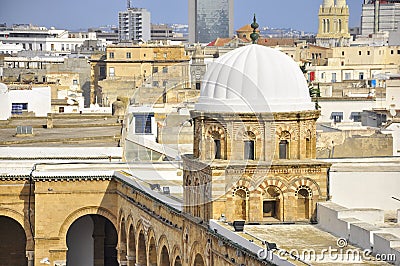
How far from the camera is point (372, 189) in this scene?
98.0 ft

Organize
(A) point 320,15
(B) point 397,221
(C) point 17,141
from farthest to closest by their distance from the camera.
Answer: (A) point 320,15
(C) point 17,141
(B) point 397,221

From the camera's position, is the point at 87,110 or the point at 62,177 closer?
the point at 62,177

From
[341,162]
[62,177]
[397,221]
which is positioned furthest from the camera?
[62,177]

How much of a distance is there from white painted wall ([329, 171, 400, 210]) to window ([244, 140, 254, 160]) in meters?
2.66

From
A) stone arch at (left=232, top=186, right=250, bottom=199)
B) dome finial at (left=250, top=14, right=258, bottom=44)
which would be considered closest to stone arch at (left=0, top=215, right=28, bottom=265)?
dome finial at (left=250, top=14, right=258, bottom=44)

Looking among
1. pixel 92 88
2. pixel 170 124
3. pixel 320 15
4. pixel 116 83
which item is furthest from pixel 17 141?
pixel 320 15

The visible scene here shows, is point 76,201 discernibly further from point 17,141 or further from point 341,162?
point 341,162

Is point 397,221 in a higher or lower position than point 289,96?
lower

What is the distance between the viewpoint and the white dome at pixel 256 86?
27.4m

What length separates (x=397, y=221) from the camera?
26312 mm

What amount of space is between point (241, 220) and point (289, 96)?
9.12 feet

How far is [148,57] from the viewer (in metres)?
96.3

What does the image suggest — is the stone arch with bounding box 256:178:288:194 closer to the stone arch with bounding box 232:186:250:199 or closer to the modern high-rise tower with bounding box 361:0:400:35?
the stone arch with bounding box 232:186:250:199

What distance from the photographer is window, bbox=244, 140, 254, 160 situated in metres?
27.6
